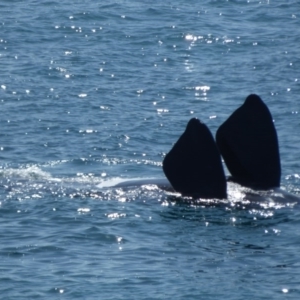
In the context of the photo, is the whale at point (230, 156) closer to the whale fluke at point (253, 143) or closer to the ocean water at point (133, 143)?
the whale fluke at point (253, 143)

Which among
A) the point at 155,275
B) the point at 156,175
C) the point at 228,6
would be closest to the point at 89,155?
the point at 156,175

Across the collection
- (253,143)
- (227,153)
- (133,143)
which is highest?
(253,143)

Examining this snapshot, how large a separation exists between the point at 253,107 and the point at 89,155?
5.21 meters

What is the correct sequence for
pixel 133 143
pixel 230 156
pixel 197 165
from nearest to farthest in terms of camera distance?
pixel 197 165 < pixel 230 156 < pixel 133 143

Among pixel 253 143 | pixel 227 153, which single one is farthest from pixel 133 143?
pixel 253 143

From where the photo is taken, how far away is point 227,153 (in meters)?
18.9

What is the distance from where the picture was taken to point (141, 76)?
100 feet

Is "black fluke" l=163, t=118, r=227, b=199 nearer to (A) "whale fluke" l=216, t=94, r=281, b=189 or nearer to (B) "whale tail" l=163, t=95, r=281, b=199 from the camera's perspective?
(B) "whale tail" l=163, t=95, r=281, b=199

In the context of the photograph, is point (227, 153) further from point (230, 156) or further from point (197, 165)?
point (197, 165)

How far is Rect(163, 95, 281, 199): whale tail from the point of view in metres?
18.5

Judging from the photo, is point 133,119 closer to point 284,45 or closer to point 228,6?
point 284,45

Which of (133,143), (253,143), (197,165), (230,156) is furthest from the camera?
(133,143)

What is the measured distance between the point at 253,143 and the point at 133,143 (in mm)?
5467

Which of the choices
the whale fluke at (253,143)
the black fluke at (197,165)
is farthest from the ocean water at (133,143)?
the whale fluke at (253,143)
